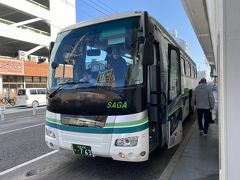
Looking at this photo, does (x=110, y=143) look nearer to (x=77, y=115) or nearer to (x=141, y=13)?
(x=77, y=115)

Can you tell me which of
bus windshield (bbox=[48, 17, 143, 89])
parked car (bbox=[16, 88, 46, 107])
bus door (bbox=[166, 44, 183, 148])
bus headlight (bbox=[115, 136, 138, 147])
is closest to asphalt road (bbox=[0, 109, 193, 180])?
bus door (bbox=[166, 44, 183, 148])

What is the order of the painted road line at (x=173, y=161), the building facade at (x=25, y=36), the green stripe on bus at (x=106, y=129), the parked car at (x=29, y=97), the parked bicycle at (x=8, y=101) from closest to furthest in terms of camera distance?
the green stripe on bus at (x=106, y=129) → the painted road line at (x=173, y=161) → the parked car at (x=29, y=97) → the parked bicycle at (x=8, y=101) → the building facade at (x=25, y=36)

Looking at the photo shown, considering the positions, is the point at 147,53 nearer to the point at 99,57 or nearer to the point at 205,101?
the point at 99,57

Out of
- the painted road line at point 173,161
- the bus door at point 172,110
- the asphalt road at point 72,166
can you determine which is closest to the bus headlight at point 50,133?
the asphalt road at point 72,166

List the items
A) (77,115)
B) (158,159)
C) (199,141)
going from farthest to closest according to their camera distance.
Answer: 1. (199,141)
2. (158,159)
3. (77,115)

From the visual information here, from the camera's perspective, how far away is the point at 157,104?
17.7ft

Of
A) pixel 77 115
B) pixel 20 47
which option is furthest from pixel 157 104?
pixel 20 47

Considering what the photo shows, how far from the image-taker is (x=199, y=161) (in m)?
6.16

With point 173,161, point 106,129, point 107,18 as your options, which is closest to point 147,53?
point 107,18

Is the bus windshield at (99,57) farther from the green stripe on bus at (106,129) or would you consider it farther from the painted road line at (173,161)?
the painted road line at (173,161)

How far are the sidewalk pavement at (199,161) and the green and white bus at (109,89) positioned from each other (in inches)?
27.2

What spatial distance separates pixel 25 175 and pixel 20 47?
32.5 meters

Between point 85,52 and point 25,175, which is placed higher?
point 85,52

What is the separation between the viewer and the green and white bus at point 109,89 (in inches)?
191
